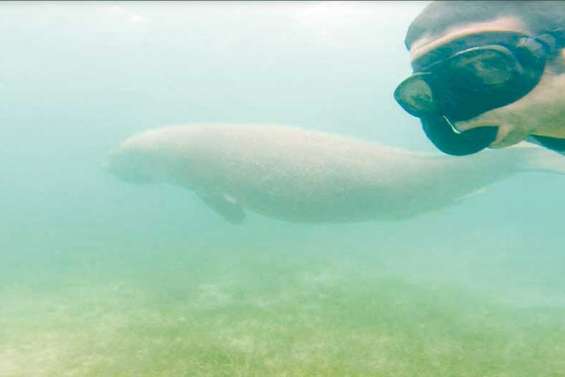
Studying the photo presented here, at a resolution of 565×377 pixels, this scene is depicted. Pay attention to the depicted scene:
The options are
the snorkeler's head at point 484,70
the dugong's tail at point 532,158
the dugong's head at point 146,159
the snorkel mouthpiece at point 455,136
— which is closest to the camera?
the snorkeler's head at point 484,70

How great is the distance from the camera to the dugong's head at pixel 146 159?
35.1 feet

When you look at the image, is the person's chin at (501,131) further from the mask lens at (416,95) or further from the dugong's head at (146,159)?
the dugong's head at (146,159)

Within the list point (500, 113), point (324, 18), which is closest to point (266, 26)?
point (324, 18)

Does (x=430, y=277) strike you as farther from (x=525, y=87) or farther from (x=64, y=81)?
(x=64, y=81)

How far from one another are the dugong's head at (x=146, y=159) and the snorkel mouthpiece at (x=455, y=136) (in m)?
8.61

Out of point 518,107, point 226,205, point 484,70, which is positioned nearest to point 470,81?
point 484,70

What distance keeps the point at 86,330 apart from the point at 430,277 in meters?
8.31

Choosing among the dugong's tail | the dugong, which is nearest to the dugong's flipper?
the dugong

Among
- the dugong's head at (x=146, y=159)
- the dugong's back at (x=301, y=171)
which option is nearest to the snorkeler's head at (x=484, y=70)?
the dugong's back at (x=301, y=171)

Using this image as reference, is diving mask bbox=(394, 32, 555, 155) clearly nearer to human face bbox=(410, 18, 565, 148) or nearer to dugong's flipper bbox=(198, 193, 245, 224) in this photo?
human face bbox=(410, 18, 565, 148)

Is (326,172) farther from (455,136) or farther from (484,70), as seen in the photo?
(484,70)

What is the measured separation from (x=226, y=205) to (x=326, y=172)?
2577 mm

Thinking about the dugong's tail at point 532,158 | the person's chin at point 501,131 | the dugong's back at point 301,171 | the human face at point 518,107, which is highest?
the human face at point 518,107

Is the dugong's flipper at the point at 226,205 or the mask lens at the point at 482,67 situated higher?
the mask lens at the point at 482,67
